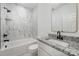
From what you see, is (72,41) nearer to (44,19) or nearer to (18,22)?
(44,19)

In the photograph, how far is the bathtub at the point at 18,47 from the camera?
142 cm

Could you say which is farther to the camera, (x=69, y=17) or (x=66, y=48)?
(x=69, y=17)

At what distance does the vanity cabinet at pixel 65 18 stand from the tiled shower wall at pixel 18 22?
437 millimetres

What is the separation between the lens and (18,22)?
1.46 m

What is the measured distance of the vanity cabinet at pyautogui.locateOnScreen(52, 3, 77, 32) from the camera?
4.58 ft

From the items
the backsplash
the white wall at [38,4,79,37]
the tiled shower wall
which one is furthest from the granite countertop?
the tiled shower wall

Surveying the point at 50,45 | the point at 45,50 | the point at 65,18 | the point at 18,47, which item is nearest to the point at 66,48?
the point at 50,45

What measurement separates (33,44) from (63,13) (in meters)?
0.87

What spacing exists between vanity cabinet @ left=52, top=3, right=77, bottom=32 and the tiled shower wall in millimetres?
437

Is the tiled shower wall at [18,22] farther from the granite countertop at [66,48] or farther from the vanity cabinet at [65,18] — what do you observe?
the vanity cabinet at [65,18]

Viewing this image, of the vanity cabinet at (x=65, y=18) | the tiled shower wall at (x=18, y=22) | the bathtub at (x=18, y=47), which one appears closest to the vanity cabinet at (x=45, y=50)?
the bathtub at (x=18, y=47)

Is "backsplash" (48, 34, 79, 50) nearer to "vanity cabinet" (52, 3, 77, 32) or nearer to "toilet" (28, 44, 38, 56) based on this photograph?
"vanity cabinet" (52, 3, 77, 32)

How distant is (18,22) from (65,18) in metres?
0.94

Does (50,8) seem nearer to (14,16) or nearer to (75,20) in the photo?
(75,20)
